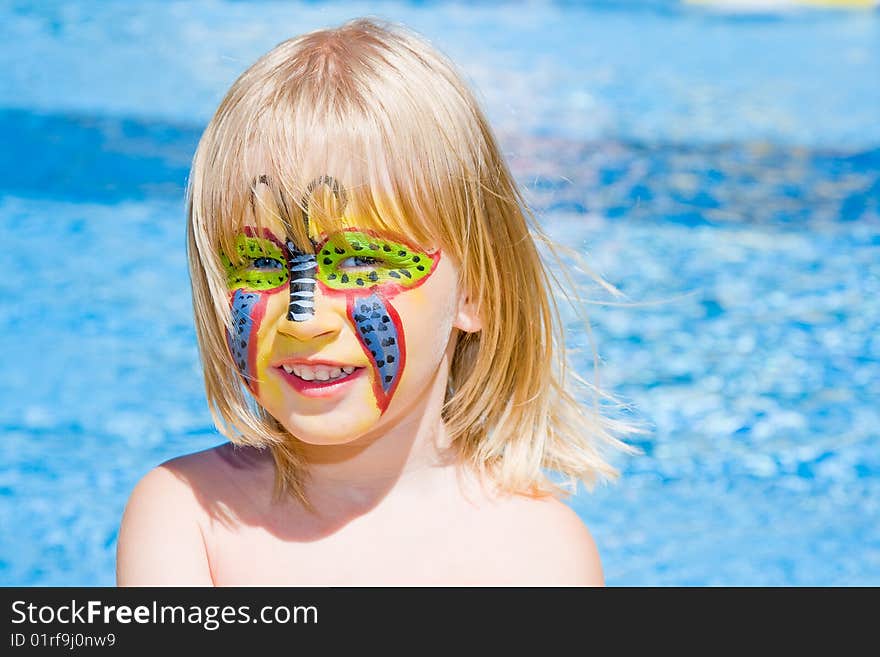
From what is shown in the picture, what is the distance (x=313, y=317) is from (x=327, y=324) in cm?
3

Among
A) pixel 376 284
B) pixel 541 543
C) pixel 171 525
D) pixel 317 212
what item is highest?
pixel 317 212

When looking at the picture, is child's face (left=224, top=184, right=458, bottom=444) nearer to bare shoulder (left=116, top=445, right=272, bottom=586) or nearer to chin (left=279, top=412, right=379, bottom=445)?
chin (left=279, top=412, right=379, bottom=445)

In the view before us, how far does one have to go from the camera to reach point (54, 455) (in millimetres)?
4949

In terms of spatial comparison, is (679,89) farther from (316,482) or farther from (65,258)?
(316,482)

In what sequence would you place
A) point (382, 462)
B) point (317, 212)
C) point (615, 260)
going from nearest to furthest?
A: point (317, 212)
point (382, 462)
point (615, 260)

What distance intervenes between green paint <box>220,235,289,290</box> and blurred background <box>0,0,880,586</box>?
0.75 m

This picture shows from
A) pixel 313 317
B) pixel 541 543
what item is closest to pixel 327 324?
pixel 313 317

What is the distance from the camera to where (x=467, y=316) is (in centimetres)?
266

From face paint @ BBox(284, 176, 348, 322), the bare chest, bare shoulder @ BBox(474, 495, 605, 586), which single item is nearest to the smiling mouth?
face paint @ BBox(284, 176, 348, 322)

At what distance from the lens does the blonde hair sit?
2385mm

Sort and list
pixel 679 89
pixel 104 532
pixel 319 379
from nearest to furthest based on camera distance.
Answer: pixel 319 379, pixel 104 532, pixel 679 89

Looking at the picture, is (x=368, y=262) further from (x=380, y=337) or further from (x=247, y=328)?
(x=247, y=328)
